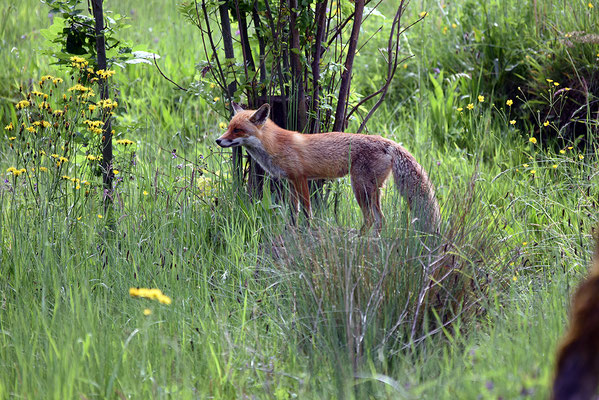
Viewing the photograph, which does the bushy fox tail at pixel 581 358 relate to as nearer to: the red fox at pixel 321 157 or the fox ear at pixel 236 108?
the red fox at pixel 321 157

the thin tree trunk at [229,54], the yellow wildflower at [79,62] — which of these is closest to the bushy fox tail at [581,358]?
the thin tree trunk at [229,54]

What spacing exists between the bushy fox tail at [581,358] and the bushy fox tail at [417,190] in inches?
78.8

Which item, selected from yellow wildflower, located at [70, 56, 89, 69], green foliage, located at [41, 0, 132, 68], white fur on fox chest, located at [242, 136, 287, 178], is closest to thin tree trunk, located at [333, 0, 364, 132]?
white fur on fox chest, located at [242, 136, 287, 178]

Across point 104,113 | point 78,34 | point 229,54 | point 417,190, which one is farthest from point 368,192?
point 78,34

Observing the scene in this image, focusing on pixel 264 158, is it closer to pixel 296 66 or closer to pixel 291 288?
pixel 296 66

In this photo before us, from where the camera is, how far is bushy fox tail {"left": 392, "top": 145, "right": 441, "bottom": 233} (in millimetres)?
3760

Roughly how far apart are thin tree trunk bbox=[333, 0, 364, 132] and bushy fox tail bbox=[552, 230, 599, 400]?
3.34 metres

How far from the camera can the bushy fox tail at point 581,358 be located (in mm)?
1521

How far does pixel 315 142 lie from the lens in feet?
15.7

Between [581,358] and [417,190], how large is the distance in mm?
2730

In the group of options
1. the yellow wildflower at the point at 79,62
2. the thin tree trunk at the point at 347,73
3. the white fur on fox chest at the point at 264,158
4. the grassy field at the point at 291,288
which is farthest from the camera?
the white fur on fox chest at the point at 264,158

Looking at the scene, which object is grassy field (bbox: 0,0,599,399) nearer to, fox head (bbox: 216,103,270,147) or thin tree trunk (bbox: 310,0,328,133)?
fox head (bbox: 216,103,270,147)

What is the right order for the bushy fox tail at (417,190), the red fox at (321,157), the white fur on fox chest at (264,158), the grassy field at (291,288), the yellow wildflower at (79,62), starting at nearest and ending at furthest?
the grassy field at (291,288), the bushy fox tail at (417,190), the yellow wildflower at (79,62), the red fox at (321,157), the white fur on fox chest at (264,158)

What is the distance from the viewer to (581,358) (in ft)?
5.08
